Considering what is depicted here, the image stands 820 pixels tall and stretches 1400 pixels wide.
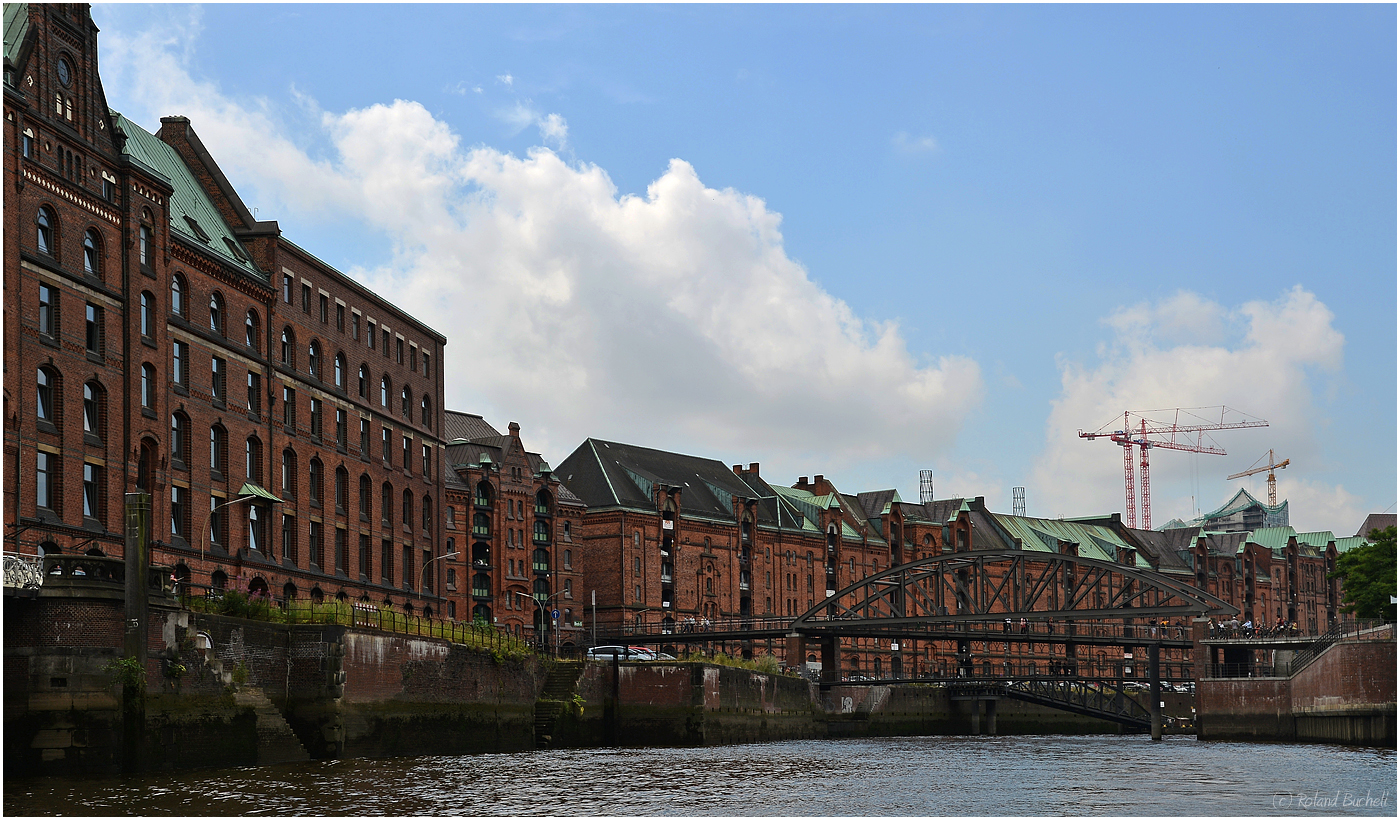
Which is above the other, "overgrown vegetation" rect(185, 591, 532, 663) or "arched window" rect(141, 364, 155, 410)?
"arched window" rect(141, 364, 155, 410)

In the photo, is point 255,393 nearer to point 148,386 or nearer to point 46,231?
point 148,386

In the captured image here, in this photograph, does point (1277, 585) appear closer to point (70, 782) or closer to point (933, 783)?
point (933, 783)

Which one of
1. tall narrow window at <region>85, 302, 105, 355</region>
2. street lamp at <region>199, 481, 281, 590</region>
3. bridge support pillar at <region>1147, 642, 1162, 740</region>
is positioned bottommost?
bridge support pillar at <region>1147, 642, 1162, 740</region>

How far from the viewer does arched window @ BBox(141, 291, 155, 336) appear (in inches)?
2532

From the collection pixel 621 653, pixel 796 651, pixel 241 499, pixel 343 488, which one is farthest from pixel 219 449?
pixel 796 651

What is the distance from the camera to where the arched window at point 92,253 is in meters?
60.5

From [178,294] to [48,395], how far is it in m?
11.0

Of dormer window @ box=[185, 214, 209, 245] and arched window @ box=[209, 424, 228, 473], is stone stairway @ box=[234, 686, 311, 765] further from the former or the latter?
dormer window @ box=[185, 214, 209, 245]

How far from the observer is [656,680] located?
79.4 meters

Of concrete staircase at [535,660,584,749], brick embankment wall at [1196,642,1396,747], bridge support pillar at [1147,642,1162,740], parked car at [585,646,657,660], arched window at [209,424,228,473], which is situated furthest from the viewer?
bridge support pillar at [1147,642,1162,740]

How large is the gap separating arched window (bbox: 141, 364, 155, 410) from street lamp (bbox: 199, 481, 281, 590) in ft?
19.1

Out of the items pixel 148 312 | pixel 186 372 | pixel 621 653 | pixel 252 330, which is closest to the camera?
pixel 148 312

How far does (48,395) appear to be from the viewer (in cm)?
5778

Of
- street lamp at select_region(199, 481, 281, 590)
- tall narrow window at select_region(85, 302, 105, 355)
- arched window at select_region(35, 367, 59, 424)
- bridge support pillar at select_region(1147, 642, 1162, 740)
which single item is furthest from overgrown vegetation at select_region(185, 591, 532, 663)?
bridge support pillar at select_region(1147, 642, 1162, 740)
